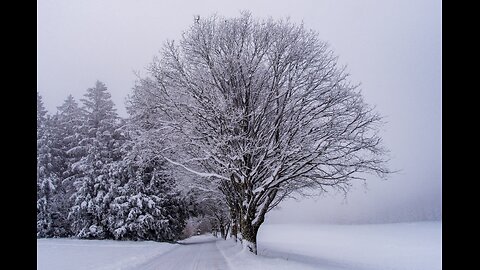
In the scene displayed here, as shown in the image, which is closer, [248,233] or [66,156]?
[248,233]

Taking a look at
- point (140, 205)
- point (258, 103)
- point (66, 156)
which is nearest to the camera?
point (258, 103)

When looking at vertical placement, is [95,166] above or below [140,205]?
above

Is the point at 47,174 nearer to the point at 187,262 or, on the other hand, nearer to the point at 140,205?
the point at 140,205

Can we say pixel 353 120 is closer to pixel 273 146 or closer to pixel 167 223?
pixel 273 146

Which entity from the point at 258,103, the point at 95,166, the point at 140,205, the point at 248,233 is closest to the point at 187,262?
the point at 248,233

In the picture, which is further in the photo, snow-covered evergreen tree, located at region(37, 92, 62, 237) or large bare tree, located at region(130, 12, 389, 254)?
snow-covered evergreen tree, located at region(37, 92, 62, 237)

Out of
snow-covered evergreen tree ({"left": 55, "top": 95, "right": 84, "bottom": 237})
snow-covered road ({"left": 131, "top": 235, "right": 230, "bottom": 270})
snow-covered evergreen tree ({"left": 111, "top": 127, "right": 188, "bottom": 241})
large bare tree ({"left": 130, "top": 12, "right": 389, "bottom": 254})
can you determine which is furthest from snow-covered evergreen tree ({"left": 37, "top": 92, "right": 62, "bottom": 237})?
large bare tree ({"left": 130, "top": 12, "right": 389, "bottom": 254})

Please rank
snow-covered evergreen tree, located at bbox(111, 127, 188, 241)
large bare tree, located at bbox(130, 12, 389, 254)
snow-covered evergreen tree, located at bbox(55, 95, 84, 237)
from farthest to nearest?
snow-covered evergreen tree, located at bbox(55, 95, 84, 237), snow-covered evergreen tree, located at bbox(111, 127, 188, 241), large bare tree, located at bbox(130, 12, 389, 254)

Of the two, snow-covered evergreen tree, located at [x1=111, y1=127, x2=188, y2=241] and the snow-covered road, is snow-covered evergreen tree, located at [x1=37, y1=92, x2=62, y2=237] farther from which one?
the snow-covered road

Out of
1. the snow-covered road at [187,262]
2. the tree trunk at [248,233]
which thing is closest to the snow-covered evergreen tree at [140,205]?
the snow-covered road at [187,262]

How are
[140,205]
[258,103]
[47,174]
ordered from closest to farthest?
[258,103] < [140,205] < [47,174]

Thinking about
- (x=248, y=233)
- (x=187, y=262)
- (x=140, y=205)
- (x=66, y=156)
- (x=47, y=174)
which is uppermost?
(x=66, y=156)

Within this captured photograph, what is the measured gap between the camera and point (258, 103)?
17.1 meters

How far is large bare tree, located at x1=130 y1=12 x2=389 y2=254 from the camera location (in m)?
16.2
